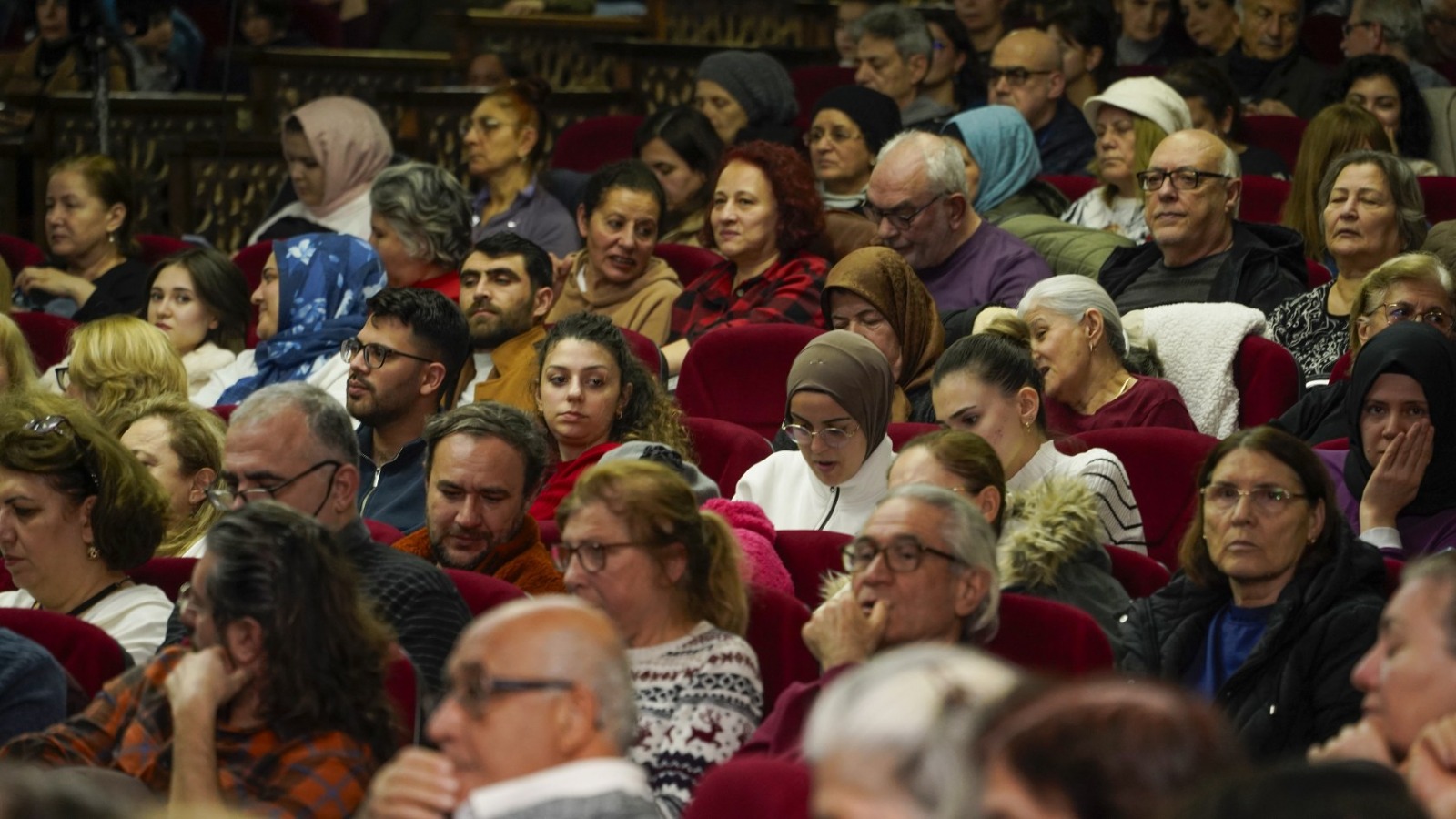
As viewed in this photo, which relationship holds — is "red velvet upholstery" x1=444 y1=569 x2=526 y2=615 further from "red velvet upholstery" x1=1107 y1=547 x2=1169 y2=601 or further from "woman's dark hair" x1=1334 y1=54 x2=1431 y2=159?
"woman's dark hair" x1=1334 y1=54 x2=1431 y2=159

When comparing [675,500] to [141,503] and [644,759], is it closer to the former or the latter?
[644,759]

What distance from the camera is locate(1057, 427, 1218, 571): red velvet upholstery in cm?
362

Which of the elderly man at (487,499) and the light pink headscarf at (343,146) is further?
the light pink headscarf at (343,146)

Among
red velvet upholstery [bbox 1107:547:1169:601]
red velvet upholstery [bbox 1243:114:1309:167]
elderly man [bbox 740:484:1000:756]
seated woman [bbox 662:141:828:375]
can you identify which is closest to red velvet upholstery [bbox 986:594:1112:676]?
elderly man [bbox 740:484:1000:756]

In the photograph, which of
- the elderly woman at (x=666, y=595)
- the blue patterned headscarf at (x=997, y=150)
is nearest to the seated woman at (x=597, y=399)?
the elderly woman at (x=666, y=595)

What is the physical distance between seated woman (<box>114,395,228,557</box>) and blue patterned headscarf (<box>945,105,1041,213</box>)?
8.92ft

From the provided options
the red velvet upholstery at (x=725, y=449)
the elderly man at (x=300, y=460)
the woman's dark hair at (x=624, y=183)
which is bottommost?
the red velvet upholstery at (x=725, y=449)

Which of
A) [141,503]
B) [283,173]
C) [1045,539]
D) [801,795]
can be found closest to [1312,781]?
[801,795]

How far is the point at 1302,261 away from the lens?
4.79 metres

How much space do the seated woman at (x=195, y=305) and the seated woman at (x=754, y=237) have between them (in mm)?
1110

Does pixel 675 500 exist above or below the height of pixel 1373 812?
below

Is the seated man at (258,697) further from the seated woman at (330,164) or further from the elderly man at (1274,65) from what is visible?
the elderly man at (1274,65)

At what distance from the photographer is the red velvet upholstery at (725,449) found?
3982mm

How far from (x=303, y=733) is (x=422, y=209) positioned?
9.92ft
